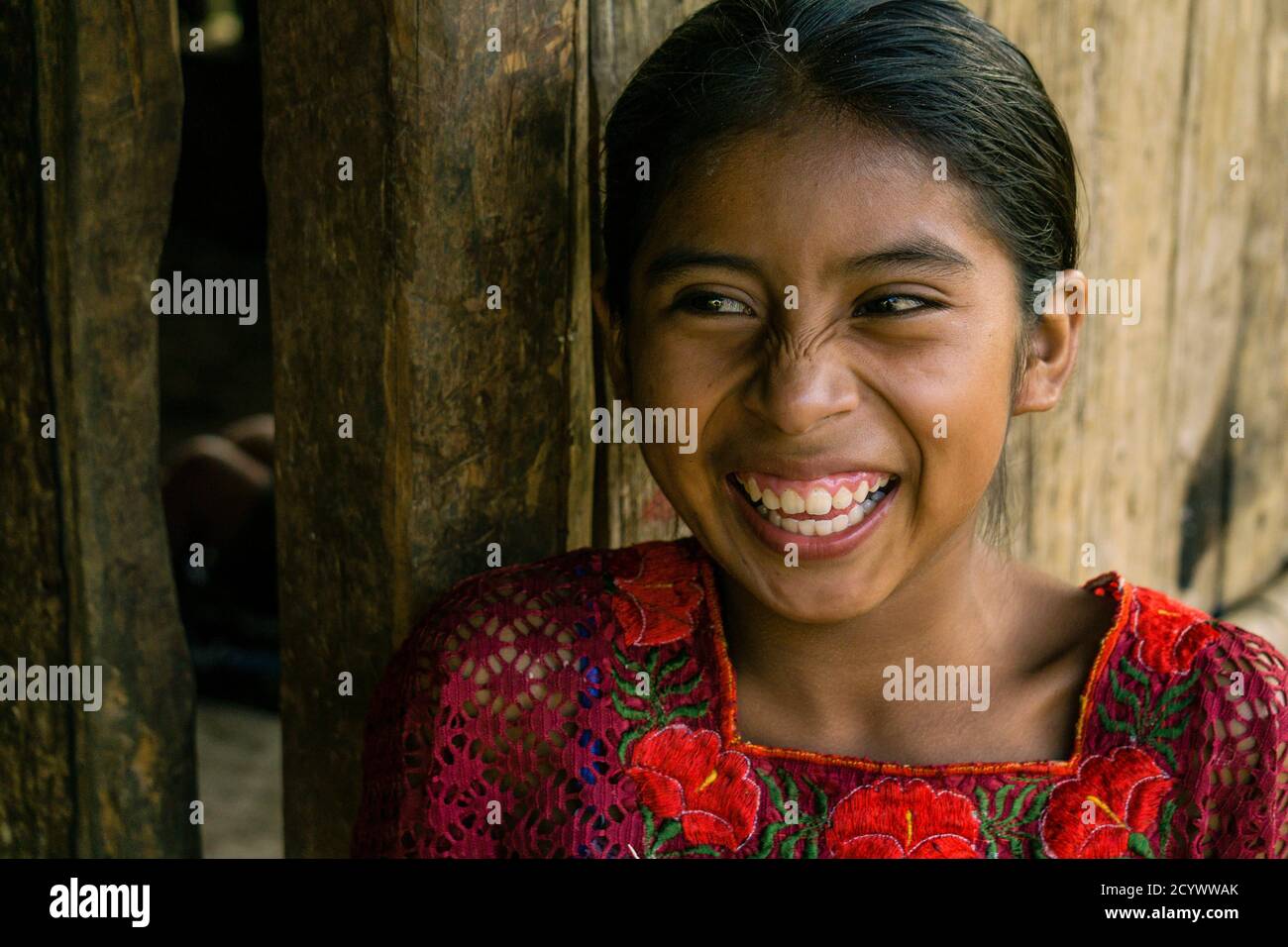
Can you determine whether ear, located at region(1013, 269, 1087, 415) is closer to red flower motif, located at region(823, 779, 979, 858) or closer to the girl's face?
the girl's face

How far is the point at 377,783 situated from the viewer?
58.2 inches

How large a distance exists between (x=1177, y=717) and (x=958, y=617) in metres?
0.27

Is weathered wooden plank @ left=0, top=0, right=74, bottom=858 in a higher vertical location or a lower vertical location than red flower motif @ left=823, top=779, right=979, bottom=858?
higher

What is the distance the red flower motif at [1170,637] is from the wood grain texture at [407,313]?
0.72 metres

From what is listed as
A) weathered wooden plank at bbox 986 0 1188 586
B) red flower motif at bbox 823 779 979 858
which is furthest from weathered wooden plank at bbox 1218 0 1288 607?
red flower motif at bbox 823 779 979 858

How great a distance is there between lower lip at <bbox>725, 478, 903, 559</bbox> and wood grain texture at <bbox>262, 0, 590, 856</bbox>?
35cm

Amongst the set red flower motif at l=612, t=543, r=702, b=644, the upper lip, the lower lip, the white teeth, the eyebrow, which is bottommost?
red flower motif at l=612, t=543, r=702, b=644

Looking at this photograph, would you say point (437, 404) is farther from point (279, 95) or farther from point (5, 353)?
point (5, 353)

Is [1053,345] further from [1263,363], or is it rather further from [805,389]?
[1263,363]

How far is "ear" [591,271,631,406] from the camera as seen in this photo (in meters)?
1.55

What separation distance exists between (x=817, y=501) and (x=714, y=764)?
32 centimetres

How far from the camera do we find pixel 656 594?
5.14ft

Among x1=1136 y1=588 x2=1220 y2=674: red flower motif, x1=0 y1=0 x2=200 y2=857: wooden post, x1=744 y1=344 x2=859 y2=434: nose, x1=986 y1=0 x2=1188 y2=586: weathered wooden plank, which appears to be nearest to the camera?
x1=744 y1=344 x2=859 y2=434: nose

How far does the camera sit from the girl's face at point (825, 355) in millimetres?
Answer: 1337
